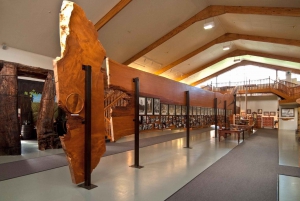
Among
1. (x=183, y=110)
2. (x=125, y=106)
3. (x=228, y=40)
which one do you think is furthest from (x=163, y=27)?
(x=125, y=106)

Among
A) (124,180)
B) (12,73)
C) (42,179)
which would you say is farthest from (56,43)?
(124,180)

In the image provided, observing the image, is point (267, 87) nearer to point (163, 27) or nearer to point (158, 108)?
point (163, 27)

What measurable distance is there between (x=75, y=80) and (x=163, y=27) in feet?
27.5

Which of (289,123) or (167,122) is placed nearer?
(167,122)

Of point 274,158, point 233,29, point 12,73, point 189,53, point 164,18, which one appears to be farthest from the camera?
point 189,53

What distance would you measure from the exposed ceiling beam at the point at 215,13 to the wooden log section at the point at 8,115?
7216 millimetres

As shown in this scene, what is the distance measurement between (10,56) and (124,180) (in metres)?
7.23

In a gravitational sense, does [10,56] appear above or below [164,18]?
below

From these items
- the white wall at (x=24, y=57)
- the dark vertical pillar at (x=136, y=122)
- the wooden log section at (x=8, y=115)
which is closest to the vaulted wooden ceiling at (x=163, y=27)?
the white wall at (x=24, y=57)

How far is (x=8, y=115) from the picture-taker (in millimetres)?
6164

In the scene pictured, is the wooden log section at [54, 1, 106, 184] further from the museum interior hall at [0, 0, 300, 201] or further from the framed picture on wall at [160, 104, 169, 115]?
the framed picture on wall at [160, 104, 169, 115]

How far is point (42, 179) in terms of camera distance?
150 inches

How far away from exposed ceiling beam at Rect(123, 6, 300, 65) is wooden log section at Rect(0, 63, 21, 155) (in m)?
7.22

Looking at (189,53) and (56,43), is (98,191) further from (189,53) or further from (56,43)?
(189,53)
